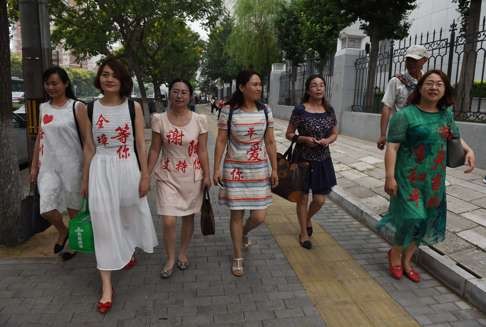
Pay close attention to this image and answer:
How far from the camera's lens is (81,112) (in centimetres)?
342

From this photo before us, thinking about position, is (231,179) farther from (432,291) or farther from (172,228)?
(432,291)

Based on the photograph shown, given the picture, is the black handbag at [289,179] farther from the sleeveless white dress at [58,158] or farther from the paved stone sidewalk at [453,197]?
the sleeveless white dress at [58,158]

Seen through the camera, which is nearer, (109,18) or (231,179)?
(231,179)

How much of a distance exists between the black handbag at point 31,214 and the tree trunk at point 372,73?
9.42 metres

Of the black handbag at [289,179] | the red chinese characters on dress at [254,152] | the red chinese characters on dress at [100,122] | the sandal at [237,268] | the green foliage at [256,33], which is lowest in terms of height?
the sandal at [237,268]

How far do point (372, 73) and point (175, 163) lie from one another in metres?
9.02

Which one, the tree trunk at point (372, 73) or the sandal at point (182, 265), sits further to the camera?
the tree trunk at point (372, 73)

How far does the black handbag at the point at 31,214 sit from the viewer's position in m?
3.93

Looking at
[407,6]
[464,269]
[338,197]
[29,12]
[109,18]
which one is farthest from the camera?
[109,18]

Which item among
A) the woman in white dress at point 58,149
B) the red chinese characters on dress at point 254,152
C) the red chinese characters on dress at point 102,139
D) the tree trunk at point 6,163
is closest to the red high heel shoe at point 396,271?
the red chinese characters on dress at point 254,152

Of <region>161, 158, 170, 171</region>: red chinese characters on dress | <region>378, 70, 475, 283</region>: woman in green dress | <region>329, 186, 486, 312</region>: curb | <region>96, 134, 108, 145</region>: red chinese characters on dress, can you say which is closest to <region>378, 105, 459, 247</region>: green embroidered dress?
<region>378, 70, 475, 283</region>: woman in green dress

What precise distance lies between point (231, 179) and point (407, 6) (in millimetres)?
9265

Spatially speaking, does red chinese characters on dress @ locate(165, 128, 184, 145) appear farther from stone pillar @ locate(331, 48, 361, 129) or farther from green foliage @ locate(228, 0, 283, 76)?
green foliage @ locate(228, 0, 283, 76)

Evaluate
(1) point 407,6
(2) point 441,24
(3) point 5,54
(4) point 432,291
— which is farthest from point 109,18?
(2) point 441,24
